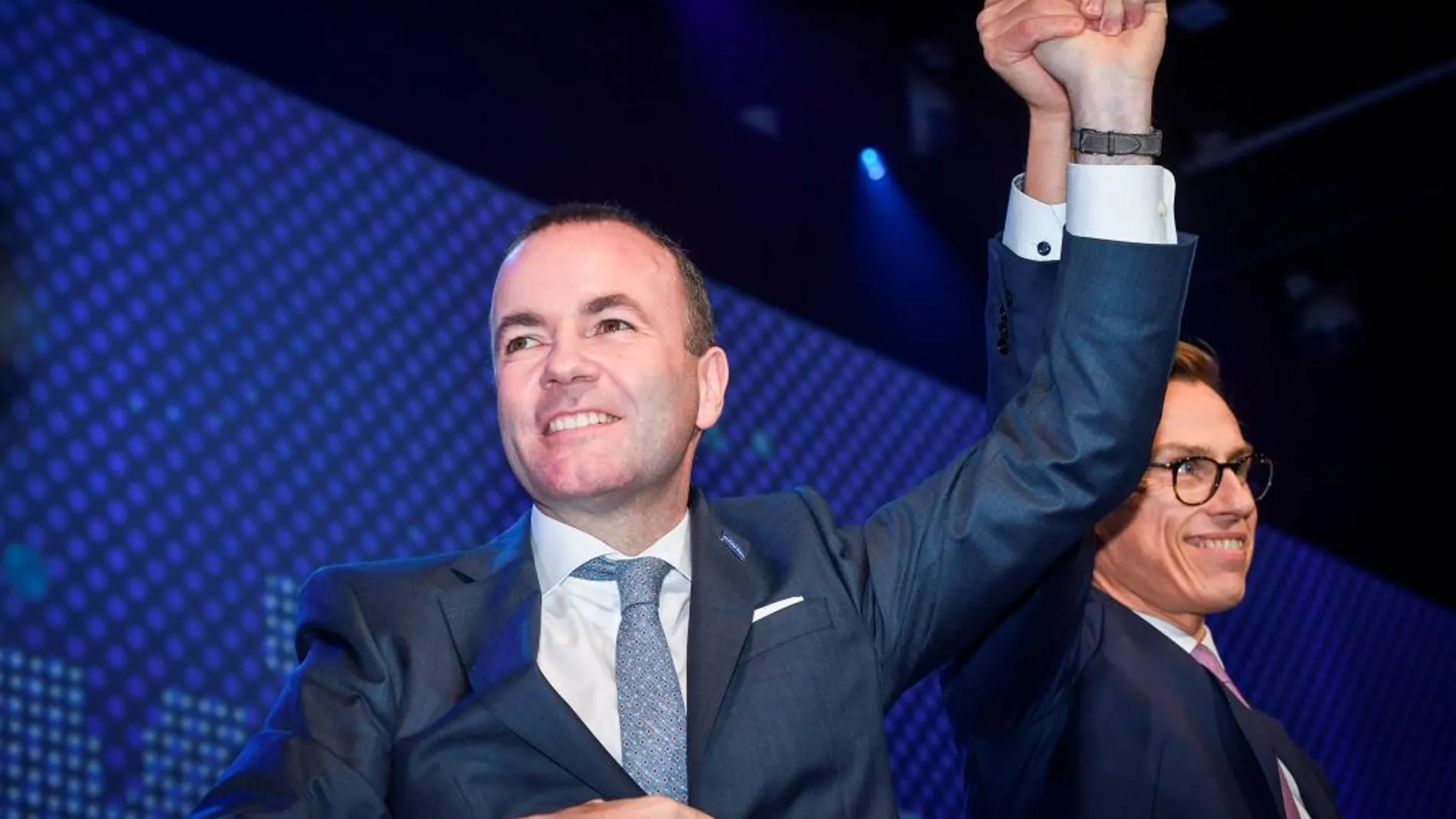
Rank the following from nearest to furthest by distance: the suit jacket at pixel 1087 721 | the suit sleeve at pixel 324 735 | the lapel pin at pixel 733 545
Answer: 1. the suit sleeve at pixel 324 735
2. the lapel pin at pixel 733 545
3. the suit jacket at pixel 1087 721

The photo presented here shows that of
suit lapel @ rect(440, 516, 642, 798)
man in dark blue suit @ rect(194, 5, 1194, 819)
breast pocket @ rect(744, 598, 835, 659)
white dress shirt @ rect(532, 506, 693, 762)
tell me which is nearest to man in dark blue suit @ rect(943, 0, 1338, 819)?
man in dark blue suit @ rect(194, 5, 1194, 819)

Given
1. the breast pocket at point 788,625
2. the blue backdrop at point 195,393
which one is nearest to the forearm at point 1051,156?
the breast pocket at point 788,625

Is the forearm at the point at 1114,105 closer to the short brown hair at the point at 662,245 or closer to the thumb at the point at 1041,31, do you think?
the thumb at the point at 1041,31

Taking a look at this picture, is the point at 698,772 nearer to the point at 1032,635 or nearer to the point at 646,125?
the point at 1032,635

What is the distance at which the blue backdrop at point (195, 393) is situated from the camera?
200 centimetres

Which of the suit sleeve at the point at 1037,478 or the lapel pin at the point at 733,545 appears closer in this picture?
the suit sleeve at the point at 1037,478

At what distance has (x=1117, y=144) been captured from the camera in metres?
1.56

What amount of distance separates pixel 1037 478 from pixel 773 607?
29 cm

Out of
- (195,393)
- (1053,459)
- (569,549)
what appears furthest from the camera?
(195,393)

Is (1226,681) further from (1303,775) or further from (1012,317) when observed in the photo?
(1012,317)

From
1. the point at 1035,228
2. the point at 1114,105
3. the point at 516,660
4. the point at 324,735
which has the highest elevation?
the point at 1114,105

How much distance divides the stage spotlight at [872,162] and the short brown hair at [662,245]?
1608 millimetres

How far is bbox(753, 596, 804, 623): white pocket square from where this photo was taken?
159cm

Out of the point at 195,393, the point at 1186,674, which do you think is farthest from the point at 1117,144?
the point at 195,393
